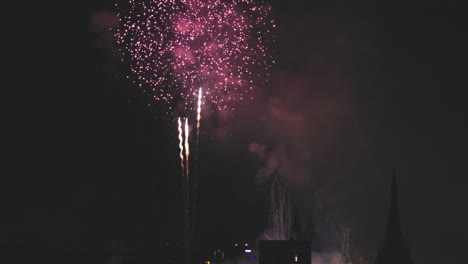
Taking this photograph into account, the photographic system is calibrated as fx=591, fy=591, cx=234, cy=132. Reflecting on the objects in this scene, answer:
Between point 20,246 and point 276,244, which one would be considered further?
point 20,246

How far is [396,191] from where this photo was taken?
5443 inches

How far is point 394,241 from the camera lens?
137 metres

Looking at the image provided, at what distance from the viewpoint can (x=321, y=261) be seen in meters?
145

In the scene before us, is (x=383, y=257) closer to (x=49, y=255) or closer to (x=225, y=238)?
(x=225, y=238)

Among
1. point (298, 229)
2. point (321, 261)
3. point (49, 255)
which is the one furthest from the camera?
point (321, 261)

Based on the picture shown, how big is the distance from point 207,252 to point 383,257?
41.0 m

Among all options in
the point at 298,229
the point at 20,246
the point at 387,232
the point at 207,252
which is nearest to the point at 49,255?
the point at 20,246

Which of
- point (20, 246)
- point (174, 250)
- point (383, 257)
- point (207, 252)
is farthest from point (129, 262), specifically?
point (383, 257)

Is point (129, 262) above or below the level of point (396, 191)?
below

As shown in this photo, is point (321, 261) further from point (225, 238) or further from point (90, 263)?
point (90, 263)

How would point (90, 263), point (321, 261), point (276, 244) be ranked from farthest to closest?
point (321, 261)
point (90, 263)
point (276, 244)

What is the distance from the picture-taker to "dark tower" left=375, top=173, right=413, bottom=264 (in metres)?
136

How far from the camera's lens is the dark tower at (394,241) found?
136m

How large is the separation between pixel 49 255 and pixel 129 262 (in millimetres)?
24533
